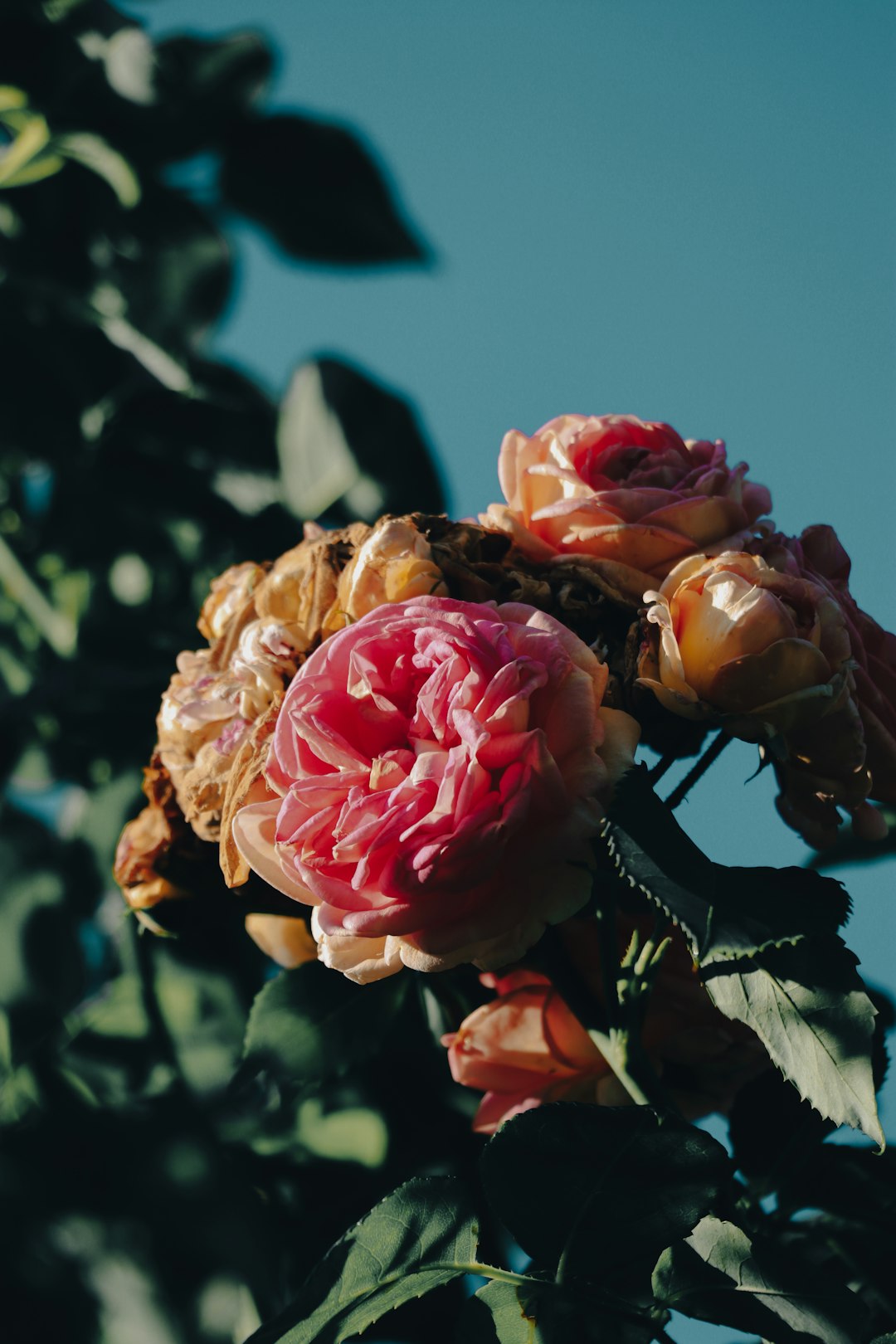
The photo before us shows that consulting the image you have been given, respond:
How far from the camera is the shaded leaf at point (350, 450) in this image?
80 cm

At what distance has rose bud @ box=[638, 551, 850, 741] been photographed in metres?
0.39

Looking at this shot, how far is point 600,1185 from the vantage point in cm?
36

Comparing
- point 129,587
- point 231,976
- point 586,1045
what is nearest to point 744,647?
point 586,1045

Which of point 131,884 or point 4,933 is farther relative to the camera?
point 4,933

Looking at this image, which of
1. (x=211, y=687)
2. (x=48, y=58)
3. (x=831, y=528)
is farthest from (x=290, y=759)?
(x=48, y=58)

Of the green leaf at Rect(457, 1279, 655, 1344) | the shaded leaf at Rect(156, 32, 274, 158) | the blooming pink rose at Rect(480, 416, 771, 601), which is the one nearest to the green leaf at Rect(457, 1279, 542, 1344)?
the green leaf at Rect(457, 1279, 655, 1344)

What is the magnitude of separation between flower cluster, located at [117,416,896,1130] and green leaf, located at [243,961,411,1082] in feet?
0.17

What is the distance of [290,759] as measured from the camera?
15.4 inches

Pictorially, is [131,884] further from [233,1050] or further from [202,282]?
[202,282]

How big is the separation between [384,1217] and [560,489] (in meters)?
0.26

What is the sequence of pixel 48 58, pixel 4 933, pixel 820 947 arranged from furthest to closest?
pixel 48 58 < pixel 4 933 < pixel 820 947

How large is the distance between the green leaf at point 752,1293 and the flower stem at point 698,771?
0.45 ft

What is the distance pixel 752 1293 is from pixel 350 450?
56 cm

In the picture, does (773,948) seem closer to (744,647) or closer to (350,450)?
(744,647)
